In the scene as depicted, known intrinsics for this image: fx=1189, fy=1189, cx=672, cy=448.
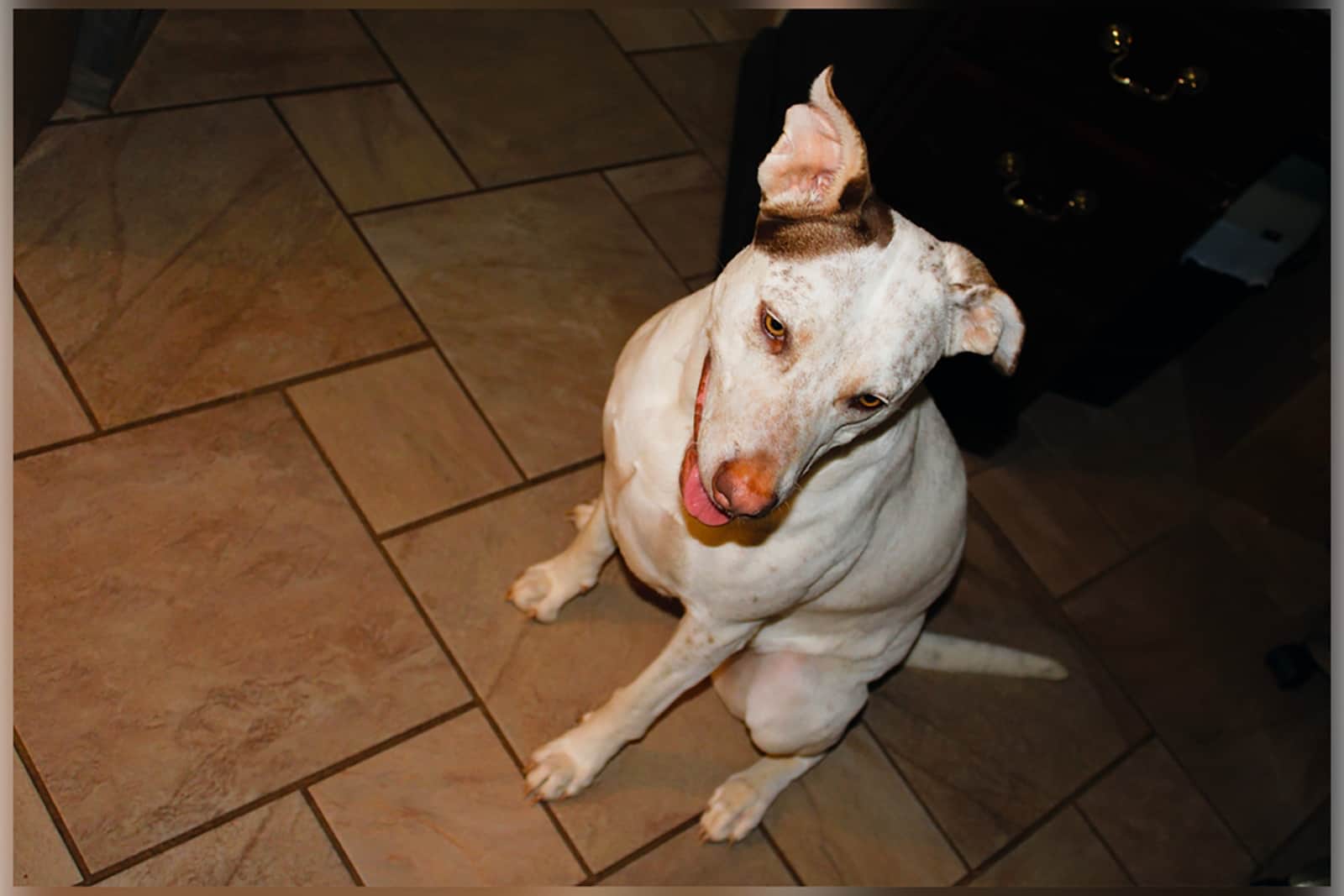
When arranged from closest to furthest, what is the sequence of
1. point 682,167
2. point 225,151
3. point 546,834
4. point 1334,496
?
point 546,834 → point 1334,496 → point 225,151 → point 682,167

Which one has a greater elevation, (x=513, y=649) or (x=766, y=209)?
(x=766, y=209)

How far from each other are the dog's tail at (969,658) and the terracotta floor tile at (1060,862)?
43 cm

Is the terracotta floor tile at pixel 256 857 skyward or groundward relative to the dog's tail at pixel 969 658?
groundward

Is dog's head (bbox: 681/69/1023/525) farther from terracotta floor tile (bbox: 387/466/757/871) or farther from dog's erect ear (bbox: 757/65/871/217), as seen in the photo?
terracotta floor tile (bbox: 387/466/757/871)

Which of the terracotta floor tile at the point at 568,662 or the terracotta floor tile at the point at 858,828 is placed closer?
Answer: the terracotta floor tile at the point at 568,662

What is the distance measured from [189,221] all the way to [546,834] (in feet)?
5.99

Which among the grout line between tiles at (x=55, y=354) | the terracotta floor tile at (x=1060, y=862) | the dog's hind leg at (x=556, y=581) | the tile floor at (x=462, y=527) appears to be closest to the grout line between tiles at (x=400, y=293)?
the tile floor at (x=462, y=527)

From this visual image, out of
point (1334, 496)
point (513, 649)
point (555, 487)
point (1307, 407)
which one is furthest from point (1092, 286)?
point (513, 649)

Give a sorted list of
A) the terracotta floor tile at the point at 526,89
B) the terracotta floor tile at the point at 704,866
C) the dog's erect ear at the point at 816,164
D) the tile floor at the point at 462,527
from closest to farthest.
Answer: the dog's erect ear at the point at 816,164 → the tile floor at the point at 462,527 → the terracotta floor tile at the point at 704,866 → the terracotta floor tile at the point at 526,89

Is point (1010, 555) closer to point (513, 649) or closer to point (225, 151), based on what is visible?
point (513, 649)

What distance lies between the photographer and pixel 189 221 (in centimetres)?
312

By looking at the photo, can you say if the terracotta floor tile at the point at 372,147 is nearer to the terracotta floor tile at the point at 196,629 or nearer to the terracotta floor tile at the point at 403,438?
the terracotta floor tile at the point at 403,438

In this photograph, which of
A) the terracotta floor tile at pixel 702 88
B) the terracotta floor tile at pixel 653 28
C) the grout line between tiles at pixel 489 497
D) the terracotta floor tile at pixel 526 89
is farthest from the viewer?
the terracotta floor tile at pixel 653 28

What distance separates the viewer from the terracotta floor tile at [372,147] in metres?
3.37
